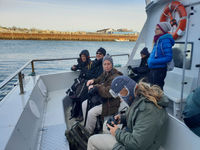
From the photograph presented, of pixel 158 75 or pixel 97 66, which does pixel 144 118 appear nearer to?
pixel 158 75

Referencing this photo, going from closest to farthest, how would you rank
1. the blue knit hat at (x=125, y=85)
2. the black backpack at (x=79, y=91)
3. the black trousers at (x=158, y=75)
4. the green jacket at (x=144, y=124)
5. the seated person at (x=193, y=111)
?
1. the seated person at (x=193, y=111)
2. the green jacket at (x=144, y=124)
3. the blue knit hat at (x=125, y=85)
4. the black trousers at (x=158, y=75)
5. the black backpack at (x=79, y=91)

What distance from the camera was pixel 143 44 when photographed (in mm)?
4316

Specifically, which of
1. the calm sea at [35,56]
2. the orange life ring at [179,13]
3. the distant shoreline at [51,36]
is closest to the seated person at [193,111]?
the orange life ring at [179,13]

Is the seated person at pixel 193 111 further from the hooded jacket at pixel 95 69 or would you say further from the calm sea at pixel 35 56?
the calm sea at pixel 35 56

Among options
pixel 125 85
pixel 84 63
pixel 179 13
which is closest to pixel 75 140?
pixel 125 85

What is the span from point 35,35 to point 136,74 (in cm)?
4563

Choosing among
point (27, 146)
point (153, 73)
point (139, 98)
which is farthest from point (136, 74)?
point (27, 146)

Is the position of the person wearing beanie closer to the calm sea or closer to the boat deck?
the boat deck

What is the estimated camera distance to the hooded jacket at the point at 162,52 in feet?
7.54

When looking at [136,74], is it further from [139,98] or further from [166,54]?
[139,98]

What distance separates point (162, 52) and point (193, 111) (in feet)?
4.95

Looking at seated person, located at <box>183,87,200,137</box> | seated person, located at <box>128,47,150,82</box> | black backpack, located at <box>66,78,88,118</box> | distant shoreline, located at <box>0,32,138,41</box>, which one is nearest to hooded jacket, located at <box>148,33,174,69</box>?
seated person, located at <box>128,47,150,82</box>

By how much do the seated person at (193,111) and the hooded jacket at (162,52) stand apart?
1.41 m

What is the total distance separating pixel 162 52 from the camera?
235 cm
